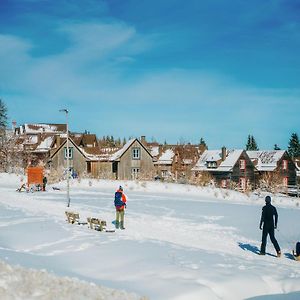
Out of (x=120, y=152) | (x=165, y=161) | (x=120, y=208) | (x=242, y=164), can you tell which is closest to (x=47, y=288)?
(x=120, y=208)

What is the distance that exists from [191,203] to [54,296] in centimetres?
2288

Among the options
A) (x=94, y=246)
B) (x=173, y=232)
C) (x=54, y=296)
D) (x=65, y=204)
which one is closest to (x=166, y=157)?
(x=65, y=204)

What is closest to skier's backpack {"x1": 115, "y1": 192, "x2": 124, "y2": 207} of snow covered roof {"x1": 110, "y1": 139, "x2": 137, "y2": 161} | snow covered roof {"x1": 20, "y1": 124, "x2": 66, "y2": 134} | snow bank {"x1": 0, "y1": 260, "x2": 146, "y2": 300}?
snow bank {"x1": 0, "y1": 260, "x2": 146, "y2": 300}

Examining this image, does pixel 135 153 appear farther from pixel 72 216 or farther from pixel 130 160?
pixel 72 216

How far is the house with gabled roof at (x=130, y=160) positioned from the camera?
56.4 meters

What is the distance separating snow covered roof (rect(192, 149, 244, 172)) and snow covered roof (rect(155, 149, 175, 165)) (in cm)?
978

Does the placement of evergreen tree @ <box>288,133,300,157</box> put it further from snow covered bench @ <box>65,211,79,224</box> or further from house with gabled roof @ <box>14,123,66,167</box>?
snow covered bench @ <box>65,211,79,224</box>

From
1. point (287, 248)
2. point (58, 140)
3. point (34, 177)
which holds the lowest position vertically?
point (287, 248)

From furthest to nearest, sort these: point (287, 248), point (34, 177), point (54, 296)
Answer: point (34, 177), point (287, 248), point (54, 296)

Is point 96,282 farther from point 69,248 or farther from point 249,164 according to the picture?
point 249,164

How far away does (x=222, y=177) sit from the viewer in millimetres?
58062

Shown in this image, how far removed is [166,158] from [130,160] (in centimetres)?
1628

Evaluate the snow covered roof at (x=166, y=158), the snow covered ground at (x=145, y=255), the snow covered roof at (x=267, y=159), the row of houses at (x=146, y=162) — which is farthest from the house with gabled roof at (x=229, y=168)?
the snow covered ground at (x=145, y=255)

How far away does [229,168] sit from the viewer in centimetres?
5675
